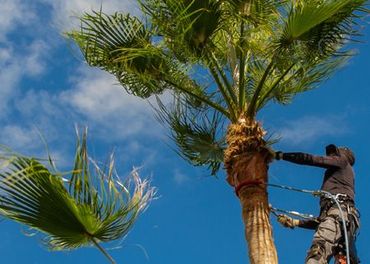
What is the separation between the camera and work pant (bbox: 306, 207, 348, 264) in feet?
21.8

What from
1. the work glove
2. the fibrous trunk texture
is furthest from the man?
the fibrous trunk texture

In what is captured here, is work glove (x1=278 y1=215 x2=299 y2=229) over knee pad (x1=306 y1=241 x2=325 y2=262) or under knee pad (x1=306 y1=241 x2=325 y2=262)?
over

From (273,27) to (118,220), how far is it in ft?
9.30

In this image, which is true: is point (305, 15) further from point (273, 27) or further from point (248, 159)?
point (248, 159)

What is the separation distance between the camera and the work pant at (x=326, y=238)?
6.66m

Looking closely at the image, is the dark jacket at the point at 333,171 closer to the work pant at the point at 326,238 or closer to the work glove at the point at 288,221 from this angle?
the work pant at the point at 326,238

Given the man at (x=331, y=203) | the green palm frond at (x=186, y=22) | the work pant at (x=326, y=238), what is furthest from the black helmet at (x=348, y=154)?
the green palm frond at (x=186, y=22)

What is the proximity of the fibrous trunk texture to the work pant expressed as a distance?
14.3 inches

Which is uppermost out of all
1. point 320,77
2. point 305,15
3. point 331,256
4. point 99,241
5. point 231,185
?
point 320,77

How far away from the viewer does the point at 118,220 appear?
5.61 meters

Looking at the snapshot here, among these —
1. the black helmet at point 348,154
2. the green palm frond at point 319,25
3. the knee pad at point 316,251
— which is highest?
the green palm frond at point 319,25

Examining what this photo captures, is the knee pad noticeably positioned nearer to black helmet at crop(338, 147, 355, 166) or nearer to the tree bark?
the tree bark

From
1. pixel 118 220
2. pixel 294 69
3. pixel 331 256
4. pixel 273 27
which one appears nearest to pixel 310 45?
pixel 273 27

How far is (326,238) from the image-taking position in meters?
6.91
